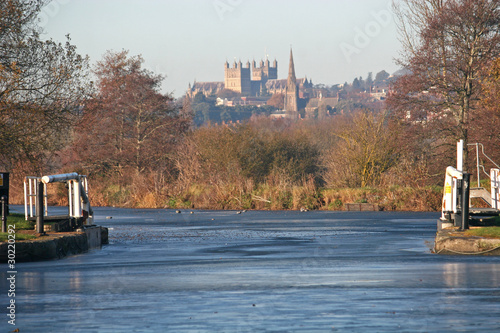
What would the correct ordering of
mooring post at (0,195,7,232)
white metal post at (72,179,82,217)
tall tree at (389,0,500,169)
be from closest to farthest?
mooring post at (0,195,7,232) → white metal post at (72,179,82,217) → tall tree at (389,0,500,169)

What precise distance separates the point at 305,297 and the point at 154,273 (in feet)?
13.9

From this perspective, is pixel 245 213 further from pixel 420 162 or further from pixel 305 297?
pixel 305 297

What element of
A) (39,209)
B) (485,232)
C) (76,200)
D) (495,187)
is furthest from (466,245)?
(76,200)

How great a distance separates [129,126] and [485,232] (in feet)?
151

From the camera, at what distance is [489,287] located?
12516mm

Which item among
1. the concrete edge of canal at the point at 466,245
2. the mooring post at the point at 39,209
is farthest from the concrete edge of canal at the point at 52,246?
the concrete edge of canal at the point at 466,245

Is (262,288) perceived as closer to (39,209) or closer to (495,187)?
(39,209)

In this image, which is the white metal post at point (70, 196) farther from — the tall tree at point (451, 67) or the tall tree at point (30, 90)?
the tall tree at point (451, 67)

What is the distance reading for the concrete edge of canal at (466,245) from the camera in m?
17.9

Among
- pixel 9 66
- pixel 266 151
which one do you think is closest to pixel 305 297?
pixel 9 66

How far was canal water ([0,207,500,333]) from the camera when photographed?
32.2 ft

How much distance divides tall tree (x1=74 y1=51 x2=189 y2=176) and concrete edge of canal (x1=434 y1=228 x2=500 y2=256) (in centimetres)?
4171

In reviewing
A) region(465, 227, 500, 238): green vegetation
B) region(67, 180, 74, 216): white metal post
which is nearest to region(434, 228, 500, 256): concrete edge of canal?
region(465, 227, 500, 238): green vegetation

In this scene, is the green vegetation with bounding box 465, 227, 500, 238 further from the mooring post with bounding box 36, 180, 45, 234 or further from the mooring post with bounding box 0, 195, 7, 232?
the mooring post with bounding box 0, 195, 7, 232
